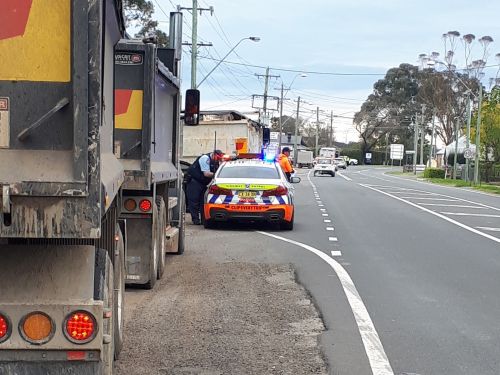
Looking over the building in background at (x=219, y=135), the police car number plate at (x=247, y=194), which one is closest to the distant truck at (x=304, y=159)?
the building in background at (x=219, y=135)

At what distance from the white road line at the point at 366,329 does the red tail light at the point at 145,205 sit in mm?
2519

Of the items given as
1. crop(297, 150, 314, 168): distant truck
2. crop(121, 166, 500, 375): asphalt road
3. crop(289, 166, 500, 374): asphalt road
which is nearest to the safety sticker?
crop(121, 166, 500, 375): asphalt road

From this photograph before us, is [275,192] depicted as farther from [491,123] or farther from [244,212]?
[491,123]

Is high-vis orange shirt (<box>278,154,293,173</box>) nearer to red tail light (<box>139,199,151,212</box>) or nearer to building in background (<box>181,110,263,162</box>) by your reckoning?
building in background (<box>181,110,263,162</box>)

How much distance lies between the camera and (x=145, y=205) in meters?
8.01

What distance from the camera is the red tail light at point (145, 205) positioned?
7973 millimetres

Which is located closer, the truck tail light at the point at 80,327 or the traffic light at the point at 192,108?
the truck tail light at the point at 80,327

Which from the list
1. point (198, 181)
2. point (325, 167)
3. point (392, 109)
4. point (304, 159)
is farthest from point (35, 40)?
point (392, 109)

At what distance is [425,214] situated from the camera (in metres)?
21.2

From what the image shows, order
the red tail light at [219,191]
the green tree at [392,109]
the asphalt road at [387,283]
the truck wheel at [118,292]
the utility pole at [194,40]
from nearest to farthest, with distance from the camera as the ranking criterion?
the truck wheel at [118,292] → the asphalt road at [387,283] → the red tail light at [219,191] → the utility pole at [194,40] → the green tree at [392,109]

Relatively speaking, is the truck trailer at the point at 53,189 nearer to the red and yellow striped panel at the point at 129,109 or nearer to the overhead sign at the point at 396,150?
the red and yellow striped panel at the point at 129,109

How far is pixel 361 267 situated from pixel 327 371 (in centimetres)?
525

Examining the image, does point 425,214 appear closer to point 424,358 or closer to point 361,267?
point 361,267

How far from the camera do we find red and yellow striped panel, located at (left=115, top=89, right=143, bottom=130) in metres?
7.33
